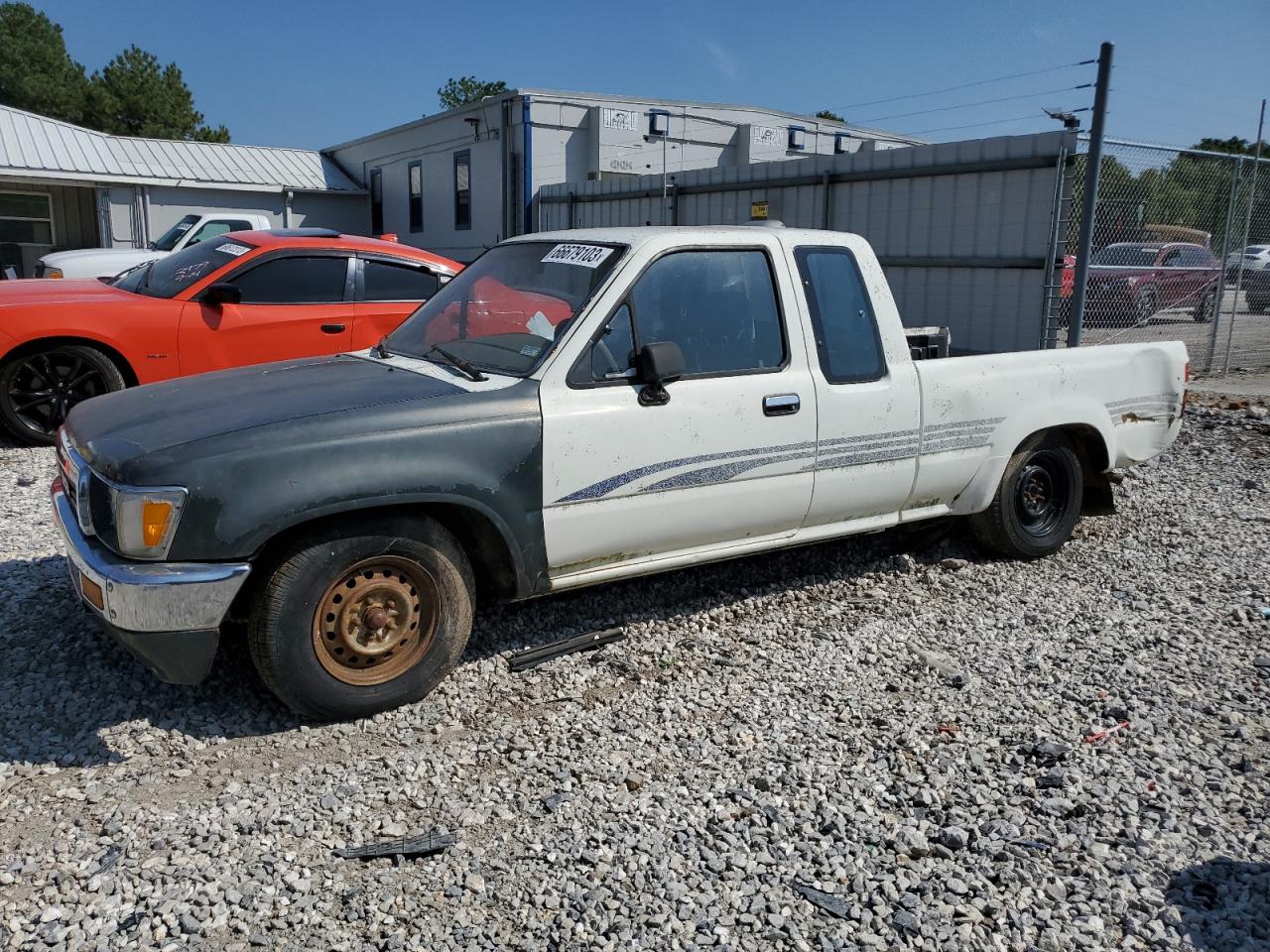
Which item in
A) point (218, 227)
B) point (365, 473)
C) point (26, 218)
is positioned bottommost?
point (365, 473)

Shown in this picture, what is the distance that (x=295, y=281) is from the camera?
8484mm

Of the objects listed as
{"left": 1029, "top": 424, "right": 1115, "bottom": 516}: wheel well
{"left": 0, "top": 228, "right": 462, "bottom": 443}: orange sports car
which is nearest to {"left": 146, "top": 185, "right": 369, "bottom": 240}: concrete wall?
{"left": 0, "top": 228, "right": 462, "bottom": 443}: orange sports car

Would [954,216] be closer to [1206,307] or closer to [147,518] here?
[1206,307]

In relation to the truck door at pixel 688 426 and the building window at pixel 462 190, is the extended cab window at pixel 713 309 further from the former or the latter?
the building window at pixel 462 190

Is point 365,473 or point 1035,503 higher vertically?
point 365,473

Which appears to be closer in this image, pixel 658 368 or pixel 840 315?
pixel 658 368

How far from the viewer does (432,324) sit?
497 cm

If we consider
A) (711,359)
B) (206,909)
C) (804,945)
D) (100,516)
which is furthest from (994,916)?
(100,516)

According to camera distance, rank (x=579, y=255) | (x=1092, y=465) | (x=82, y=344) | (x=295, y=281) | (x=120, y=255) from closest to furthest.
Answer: (x=579, y=255), (x=1092, y=465), (x=82, y=344), (x=295, y=281), (x=120, y=255)

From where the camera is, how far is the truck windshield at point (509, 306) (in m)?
4.41

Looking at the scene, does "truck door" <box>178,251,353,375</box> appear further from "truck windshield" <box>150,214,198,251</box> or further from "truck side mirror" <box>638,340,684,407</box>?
"truck windshield" <box>150,214,198,251</box>

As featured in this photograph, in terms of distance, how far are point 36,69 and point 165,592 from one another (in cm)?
6456

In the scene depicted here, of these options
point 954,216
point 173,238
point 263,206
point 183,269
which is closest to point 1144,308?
point 954,216

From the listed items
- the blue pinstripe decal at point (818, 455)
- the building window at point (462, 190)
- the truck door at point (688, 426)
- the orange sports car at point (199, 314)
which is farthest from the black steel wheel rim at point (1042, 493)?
the building window at point (462, 190)
